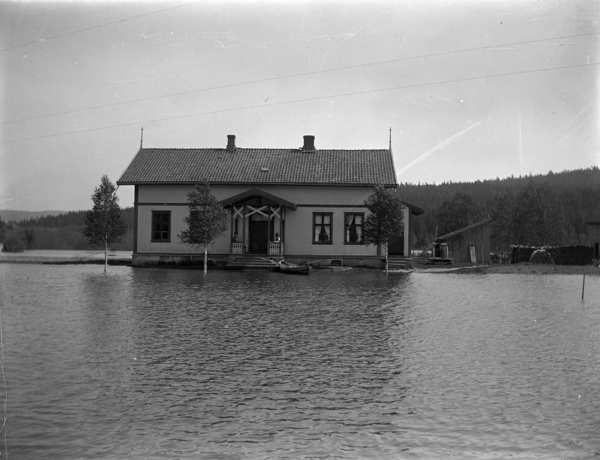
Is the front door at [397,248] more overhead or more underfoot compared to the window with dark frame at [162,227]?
more underfoot

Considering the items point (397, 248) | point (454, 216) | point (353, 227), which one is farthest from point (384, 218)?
point (454, 216)

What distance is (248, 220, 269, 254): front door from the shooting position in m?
35.0

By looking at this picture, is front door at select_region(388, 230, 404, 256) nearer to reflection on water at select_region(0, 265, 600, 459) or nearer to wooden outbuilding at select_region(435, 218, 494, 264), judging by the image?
wooden outbuilding at select_region(435, 218, 494, 264)

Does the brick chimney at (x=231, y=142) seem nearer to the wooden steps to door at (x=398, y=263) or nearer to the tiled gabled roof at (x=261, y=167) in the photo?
the tiled gabled roof at (x=261, y=167)

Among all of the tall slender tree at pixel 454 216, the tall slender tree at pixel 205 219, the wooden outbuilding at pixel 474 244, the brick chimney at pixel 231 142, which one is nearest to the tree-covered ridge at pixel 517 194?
the tall slender tree at pixel 454 216

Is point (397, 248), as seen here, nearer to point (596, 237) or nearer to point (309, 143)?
point (309, 143)

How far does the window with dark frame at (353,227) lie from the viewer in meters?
34.8

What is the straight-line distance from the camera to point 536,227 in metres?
68.1

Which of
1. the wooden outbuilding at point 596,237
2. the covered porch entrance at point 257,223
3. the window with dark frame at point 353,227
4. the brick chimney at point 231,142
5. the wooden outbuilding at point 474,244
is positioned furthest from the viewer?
the wooden outbuilding at point 474,244

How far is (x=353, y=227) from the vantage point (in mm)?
→ 34875

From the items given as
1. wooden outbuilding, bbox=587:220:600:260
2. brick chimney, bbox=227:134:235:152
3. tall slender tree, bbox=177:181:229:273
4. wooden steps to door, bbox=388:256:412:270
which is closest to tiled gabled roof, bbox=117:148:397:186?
brick chimney, bbox=227:134:235:152

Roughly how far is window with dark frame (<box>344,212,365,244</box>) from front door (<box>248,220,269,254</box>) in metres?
4.70

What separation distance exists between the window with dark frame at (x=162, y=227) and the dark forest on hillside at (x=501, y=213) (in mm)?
7532

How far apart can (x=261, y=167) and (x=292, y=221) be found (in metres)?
4.44
